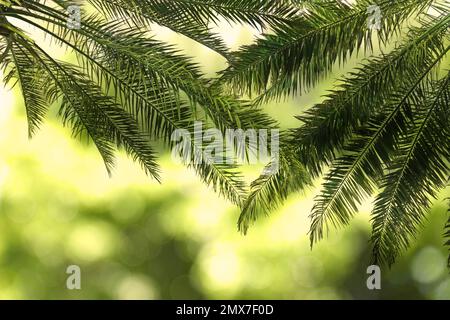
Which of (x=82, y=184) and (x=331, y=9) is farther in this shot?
(x=82, y=184)

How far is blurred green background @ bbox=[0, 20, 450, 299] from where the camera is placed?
18.7 m

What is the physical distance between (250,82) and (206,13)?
2.60ft

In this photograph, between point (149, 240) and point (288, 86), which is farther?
point (149, 240)

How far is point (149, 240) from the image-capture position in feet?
64.4

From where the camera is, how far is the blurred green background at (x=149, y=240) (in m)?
18.7

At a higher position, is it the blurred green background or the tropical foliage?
the blurred green background

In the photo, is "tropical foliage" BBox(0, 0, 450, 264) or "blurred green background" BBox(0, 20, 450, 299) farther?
"blurred green background" BBox(0, 20, 450, 299)

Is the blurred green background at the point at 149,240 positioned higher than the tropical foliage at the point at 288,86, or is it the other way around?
the blurred green background at the point at 149,240

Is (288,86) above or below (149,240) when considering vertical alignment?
below

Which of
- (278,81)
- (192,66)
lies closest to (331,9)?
(278,81)

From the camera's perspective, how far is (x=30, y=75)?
8562 mm

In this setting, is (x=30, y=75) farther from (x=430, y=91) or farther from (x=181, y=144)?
(x=430, y=91)

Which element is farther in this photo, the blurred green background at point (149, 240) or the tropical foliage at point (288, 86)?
the blurred green background at point (149, 240)

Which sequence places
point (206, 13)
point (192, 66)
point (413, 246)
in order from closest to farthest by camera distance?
point (192, 66) → point (206, 13) → point (413, 246)
